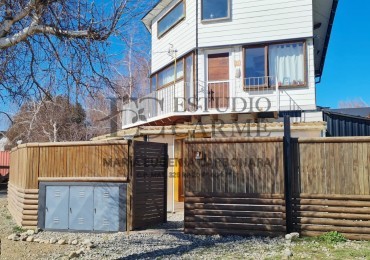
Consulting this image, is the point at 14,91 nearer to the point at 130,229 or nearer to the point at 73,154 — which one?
the point at 73,154

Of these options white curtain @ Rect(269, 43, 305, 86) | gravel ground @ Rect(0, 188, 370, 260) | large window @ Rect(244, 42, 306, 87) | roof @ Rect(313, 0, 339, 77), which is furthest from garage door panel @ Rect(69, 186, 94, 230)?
roof @ Rect(313, 0, 339, 77)

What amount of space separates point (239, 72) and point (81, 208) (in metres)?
7.52

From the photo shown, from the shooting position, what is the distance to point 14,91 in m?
7.19

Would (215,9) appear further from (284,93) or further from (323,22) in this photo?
(323,22)

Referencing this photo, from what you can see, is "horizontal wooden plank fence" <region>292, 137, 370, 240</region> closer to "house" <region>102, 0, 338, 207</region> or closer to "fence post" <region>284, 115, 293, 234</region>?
"fence post" <region>284, 115, 293, 234</region>

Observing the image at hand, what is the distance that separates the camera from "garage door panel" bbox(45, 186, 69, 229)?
958 cm

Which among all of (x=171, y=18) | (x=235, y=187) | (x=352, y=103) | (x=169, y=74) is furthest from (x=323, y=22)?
(x=352, y=103)

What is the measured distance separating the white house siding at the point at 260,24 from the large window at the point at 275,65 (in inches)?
14.1

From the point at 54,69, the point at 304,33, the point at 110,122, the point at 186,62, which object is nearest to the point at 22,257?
the point at 54,69

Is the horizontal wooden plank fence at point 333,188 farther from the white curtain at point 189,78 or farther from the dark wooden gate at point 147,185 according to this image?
the white curtain at point 189,78

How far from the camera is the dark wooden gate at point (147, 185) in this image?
923cm

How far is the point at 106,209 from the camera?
9.23m

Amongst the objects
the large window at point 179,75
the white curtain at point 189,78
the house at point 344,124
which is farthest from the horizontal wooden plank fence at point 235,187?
the large window at point 179,75

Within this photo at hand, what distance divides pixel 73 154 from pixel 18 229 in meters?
2.64
